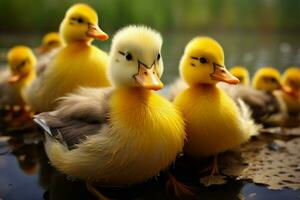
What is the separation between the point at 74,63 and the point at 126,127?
3.51 ft

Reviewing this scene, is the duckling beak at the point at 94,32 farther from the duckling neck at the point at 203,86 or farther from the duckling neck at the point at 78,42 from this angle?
the duckling neck at the point at 203,86

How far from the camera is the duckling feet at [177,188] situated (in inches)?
80.8

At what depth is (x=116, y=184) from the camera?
2012mm

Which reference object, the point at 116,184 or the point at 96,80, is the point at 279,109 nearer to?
the point at 96,80

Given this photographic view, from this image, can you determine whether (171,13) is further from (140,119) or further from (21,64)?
(140,119)

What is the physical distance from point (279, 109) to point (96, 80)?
1850mm

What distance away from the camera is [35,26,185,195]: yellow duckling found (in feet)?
6.14

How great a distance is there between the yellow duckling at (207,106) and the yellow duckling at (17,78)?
6.83ft

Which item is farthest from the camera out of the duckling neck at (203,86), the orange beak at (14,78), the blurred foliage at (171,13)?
the blurred foliage at (171,13)

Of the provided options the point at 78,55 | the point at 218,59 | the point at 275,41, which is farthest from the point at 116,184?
the point at 275,41

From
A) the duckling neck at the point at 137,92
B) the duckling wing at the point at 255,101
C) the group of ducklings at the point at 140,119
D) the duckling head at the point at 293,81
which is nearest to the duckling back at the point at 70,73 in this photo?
the group of ducklings at the point at 140,119

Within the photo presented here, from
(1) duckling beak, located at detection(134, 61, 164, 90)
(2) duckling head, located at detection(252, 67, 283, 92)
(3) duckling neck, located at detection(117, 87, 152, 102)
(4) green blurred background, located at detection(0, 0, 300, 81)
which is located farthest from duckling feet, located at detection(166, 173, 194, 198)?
(4) green blurred background, located at detection(0, 0, 300, 81)

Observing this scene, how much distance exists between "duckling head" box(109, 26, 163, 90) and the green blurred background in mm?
5192

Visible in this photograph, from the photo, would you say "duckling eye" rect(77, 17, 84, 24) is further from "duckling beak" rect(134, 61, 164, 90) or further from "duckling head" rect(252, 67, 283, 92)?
"duckling head" rect(252, 67, 283, 92)
